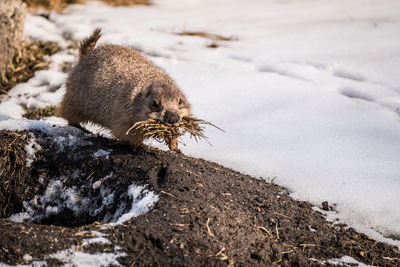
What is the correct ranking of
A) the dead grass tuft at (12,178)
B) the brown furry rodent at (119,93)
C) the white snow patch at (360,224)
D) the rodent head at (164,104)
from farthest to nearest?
the dead grass tuft at (12,178) < the brown furry rodent at (119,93) < the rodent head at (164,104) < the white snow patch at (360,224)

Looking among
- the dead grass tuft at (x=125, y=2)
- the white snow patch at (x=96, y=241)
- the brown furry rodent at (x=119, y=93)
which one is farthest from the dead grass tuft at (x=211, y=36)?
the white snow patch at (x=96, y=241)

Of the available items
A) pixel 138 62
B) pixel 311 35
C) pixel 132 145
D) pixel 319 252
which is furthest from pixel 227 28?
pixel 319 252

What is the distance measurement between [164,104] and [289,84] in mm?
2893

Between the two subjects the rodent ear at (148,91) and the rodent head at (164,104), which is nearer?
the rodent head at (164,104)

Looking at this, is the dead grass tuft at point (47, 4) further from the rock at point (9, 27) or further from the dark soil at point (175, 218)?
the dark soil at point (175, 218)

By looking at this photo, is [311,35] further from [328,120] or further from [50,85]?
[50,85]

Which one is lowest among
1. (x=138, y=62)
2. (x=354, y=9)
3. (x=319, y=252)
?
(x=319, y=252)

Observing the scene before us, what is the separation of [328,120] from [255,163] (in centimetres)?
128

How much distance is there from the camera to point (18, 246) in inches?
111

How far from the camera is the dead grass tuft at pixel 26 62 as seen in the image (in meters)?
6.68

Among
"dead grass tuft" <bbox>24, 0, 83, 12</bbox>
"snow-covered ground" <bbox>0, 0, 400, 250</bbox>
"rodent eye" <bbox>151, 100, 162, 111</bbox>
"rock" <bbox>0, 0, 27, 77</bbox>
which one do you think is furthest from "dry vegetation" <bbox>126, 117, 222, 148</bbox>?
"dead grass tuft" <bbox>24, 0, 83, 12</bbox>

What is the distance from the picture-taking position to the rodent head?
12.6ft

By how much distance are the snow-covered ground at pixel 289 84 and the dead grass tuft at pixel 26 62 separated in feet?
0.67

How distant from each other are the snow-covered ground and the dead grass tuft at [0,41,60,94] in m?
0.20
